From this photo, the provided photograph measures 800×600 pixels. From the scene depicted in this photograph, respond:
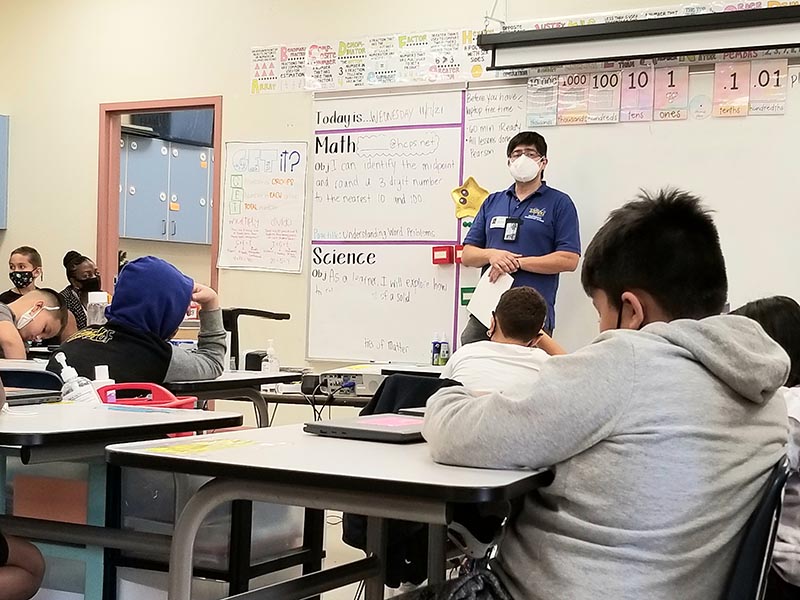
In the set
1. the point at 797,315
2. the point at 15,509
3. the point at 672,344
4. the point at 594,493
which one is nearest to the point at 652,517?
the point at 594,493

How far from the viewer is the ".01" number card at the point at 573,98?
503 cm

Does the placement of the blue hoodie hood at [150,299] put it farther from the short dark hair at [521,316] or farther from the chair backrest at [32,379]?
the short dark hair at [521,316]

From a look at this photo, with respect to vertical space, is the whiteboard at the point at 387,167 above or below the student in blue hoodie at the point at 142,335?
above

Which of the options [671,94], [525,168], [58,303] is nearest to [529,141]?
[525,168]

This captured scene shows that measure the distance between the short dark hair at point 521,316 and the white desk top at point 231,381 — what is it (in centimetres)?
81

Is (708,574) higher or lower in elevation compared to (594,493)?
lower

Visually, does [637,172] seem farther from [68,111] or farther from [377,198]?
[68,111]

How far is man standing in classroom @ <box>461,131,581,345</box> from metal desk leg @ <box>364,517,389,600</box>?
2.77 metres

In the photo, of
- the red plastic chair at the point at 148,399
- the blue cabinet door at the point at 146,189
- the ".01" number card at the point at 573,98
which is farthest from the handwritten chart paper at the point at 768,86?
the blue cabinet door at the point at 146,189

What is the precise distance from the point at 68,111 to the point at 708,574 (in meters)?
6.26

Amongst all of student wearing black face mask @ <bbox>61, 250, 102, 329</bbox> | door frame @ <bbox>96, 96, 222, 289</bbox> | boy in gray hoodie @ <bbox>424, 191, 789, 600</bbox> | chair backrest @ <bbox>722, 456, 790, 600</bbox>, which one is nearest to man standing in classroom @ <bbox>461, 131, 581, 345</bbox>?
door frame @ <bbox>96, 96, 222, 289</bbox>

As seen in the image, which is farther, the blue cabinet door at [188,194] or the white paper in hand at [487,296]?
the blue cabinet door at [188,194]

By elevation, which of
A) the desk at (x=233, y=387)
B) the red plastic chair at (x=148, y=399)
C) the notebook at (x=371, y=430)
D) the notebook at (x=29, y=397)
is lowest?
the desk at (x=233, y=387)

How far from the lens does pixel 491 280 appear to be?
489 centimetres
